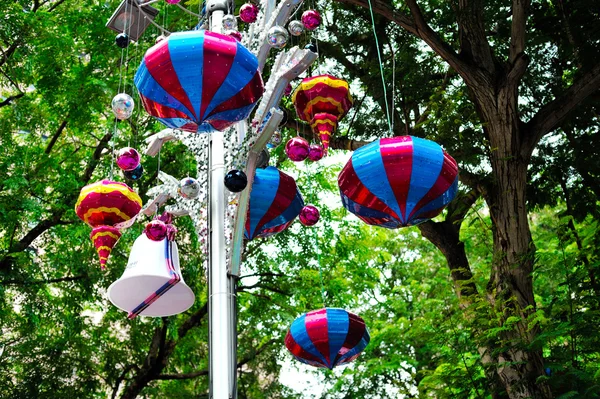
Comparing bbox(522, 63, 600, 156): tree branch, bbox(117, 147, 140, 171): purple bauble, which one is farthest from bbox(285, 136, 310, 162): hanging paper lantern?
bbox(522, 63, 600, 156): tree branch

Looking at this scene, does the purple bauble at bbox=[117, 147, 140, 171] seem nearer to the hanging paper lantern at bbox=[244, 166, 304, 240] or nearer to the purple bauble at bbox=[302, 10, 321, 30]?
the hanging paper lantern at bbox=[244, 166, 304, 240]

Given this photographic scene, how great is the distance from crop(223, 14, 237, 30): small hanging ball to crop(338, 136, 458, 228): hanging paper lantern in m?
1.19

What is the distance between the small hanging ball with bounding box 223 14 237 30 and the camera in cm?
491

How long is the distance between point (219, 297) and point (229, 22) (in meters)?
1.80

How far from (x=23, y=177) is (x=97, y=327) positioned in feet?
10.9

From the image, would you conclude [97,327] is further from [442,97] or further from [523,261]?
[523,261]

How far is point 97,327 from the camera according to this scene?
12383 mm

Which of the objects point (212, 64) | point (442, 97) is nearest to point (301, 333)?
point (212, 64)

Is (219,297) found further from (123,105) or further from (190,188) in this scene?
(123,105)

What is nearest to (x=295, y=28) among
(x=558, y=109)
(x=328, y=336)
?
(x=328, y=336)

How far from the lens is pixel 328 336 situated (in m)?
5.62

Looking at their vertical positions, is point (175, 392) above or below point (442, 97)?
below

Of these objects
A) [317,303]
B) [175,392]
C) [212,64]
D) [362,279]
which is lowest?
[212,64]

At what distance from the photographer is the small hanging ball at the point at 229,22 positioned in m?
4.91
